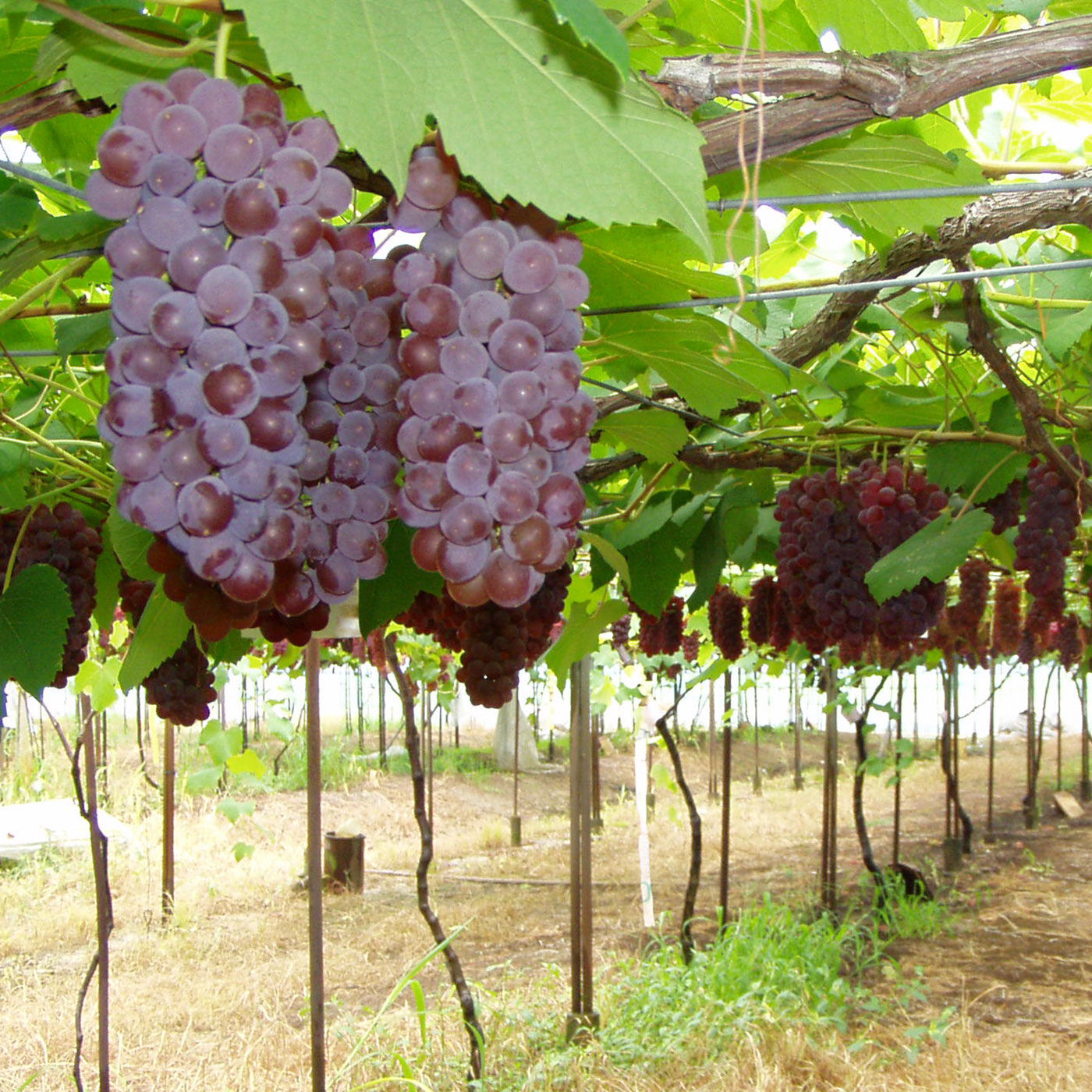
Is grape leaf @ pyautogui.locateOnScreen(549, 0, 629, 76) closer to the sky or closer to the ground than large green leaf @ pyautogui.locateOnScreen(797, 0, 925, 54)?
closer to the ground

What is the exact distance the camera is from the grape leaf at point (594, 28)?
1.48 ft

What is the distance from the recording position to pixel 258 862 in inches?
329

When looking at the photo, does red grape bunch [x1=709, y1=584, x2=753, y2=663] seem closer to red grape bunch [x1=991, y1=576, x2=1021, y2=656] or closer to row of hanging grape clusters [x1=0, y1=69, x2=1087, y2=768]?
red grape bunch [x1=991, y1=576, x2=1021, y2=656]

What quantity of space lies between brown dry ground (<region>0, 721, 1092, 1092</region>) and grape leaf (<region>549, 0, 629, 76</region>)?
4.13m

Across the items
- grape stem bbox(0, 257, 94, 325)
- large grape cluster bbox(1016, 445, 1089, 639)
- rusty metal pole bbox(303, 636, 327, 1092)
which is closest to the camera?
grape stem bbox(0, 257, 94, 325)

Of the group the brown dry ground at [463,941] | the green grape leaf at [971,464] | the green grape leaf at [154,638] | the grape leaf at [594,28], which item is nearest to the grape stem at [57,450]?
the green grape leaf at [154,638]

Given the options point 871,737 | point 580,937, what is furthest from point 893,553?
point 871,737

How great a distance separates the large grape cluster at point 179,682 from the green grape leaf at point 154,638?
105 cm

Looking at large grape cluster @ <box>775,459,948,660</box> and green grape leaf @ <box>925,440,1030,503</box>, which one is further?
green grape leaf @ <box>925,440,1030,503</box>

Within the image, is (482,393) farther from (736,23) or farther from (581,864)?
(581,864)

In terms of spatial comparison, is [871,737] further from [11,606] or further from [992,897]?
[11,606]

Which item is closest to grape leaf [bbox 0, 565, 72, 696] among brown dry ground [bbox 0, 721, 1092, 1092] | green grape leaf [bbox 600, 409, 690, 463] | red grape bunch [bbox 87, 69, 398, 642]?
green grape leaf [bbox 600, 409, 690, 463]

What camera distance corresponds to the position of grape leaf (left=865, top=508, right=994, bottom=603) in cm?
185

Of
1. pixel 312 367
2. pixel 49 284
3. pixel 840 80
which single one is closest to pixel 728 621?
pixel 49 284
